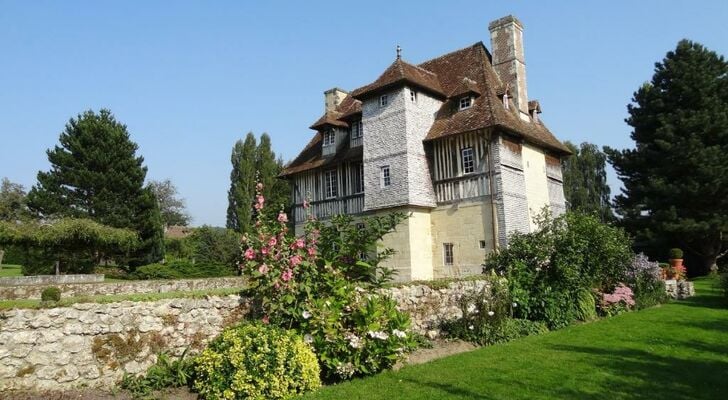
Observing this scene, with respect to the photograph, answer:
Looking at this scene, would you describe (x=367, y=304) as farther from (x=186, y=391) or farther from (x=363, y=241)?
(x=186, y=391)

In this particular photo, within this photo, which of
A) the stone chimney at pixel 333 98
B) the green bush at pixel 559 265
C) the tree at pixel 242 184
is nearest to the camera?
the green bush at pixel 559 265

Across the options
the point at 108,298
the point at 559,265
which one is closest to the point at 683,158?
the point at 559,265

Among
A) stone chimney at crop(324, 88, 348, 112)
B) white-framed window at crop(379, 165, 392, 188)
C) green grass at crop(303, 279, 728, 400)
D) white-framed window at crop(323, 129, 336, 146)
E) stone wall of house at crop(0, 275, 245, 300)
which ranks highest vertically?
stone chimney at crop(324, 88, 348, 112)

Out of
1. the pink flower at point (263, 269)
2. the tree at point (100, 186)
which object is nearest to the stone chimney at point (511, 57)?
the pink flower at point (263, 269)

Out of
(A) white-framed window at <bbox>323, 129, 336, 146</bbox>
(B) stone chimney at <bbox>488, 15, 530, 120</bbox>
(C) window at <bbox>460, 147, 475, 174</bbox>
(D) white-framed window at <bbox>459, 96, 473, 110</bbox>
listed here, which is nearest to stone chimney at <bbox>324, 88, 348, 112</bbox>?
(A) white-framed window at <bbox>323, 129, 336, 146</bbox>

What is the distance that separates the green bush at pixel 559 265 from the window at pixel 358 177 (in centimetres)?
1072

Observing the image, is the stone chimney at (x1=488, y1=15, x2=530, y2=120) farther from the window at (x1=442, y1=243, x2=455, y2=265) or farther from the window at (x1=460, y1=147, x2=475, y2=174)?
the window at (x1=442, y1=243, x2=455, y2=265)

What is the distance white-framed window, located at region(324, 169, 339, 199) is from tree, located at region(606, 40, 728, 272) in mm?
15740

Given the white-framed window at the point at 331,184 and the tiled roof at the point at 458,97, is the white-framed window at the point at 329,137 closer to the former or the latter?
the tiled roof at the point at 458,97

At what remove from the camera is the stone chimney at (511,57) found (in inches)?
897

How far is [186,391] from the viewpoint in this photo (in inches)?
258

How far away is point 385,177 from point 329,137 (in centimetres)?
520

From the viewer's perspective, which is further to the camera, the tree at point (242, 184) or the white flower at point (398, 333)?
the tree at point (242, 184)

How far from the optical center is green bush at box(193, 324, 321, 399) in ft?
20.1
